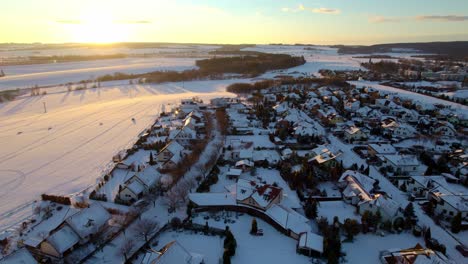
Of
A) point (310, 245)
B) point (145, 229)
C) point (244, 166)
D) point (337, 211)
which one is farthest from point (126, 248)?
point (337, 211)

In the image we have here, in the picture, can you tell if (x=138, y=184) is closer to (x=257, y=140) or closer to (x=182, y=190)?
(x=182, y=190)

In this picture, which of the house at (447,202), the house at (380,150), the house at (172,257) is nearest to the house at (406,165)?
the house at (380,150)

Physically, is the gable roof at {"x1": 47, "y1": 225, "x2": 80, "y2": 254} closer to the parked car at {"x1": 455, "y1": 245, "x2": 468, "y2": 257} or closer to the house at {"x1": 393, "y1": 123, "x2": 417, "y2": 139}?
the parked car at {"x1": 455, "y1": 245, "x2": 468, "y2": 257}

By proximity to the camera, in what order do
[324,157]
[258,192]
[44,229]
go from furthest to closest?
[324,157] → [258,192] → [44,229]

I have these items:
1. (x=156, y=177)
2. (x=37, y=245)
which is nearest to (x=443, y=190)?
(x=156, y=177)

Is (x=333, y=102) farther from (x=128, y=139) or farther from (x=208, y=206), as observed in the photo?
(x=208, y=206)

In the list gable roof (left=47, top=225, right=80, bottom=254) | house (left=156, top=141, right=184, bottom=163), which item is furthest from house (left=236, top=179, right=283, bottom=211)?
gable roof (left=47, top=225, right=80, bottom=254)

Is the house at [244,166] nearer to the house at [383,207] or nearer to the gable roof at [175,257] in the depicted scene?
the house at [383,207]
